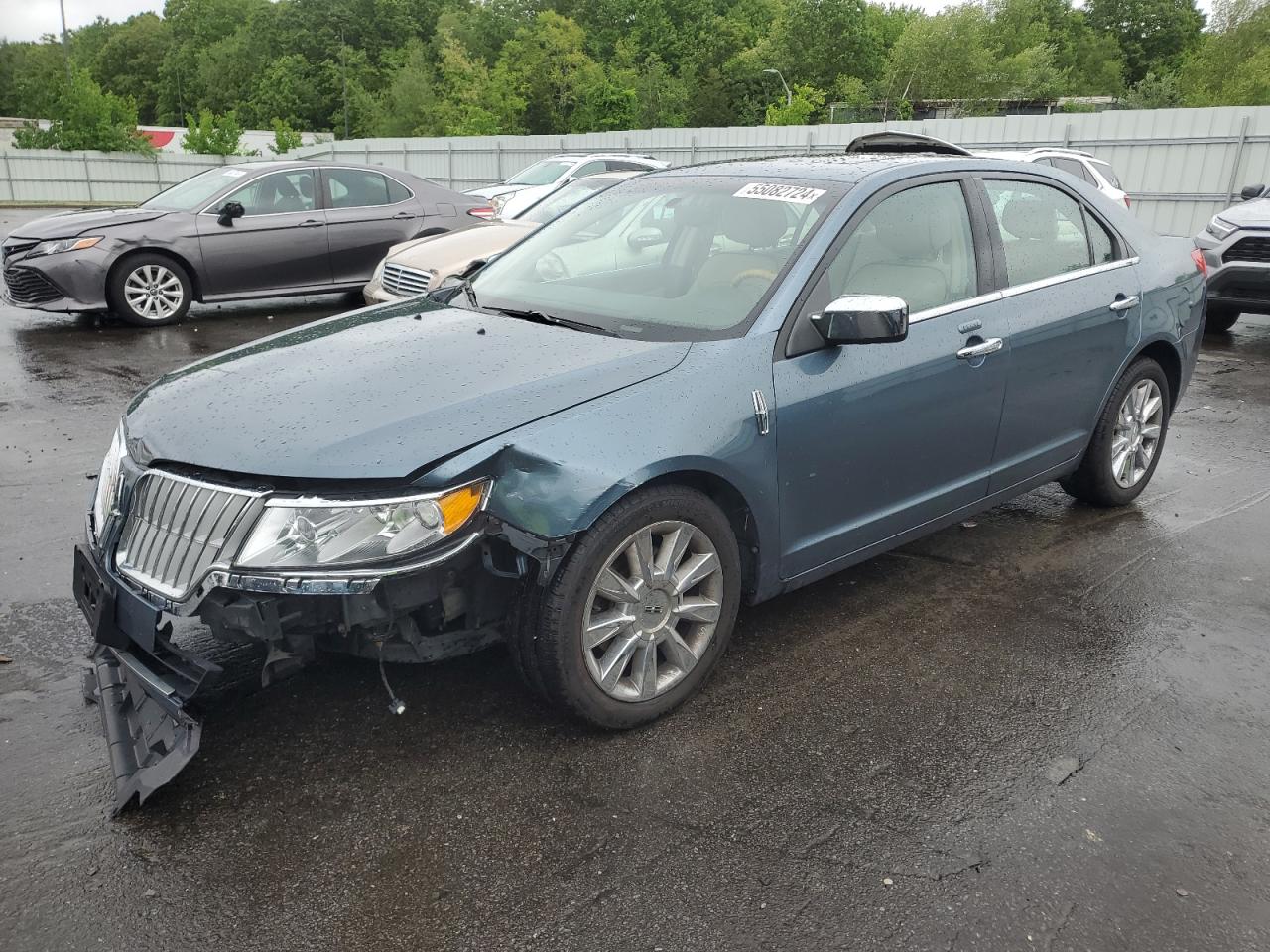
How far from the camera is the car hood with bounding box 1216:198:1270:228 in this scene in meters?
10.5

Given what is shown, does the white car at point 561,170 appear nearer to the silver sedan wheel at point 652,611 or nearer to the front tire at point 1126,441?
the front tire at point 1126,441

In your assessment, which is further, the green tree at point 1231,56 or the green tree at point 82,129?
the green tree at point 1231,56

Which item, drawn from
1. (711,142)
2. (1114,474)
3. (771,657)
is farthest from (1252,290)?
(711,142)

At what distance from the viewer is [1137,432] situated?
5.40 m

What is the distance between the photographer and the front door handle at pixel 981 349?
4117mm

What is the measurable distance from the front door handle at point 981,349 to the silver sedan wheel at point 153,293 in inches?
339

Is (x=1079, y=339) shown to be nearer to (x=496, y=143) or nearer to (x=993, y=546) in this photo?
(x=993, y=546)

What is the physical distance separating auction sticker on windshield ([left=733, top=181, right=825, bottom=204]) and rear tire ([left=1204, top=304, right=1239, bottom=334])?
28.9 ft

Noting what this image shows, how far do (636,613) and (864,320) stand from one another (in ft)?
3.97

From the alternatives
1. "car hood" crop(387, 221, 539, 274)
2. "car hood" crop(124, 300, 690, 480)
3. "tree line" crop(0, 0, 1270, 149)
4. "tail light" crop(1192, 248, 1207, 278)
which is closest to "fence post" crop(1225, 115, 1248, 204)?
"car hood" crop(387, 221, 539, 274)

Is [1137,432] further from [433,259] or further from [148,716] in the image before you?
[433,259]

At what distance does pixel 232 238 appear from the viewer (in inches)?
417

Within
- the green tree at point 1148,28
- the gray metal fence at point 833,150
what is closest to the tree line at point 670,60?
the green tree at point 1148,28

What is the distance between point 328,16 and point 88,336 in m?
97.1
